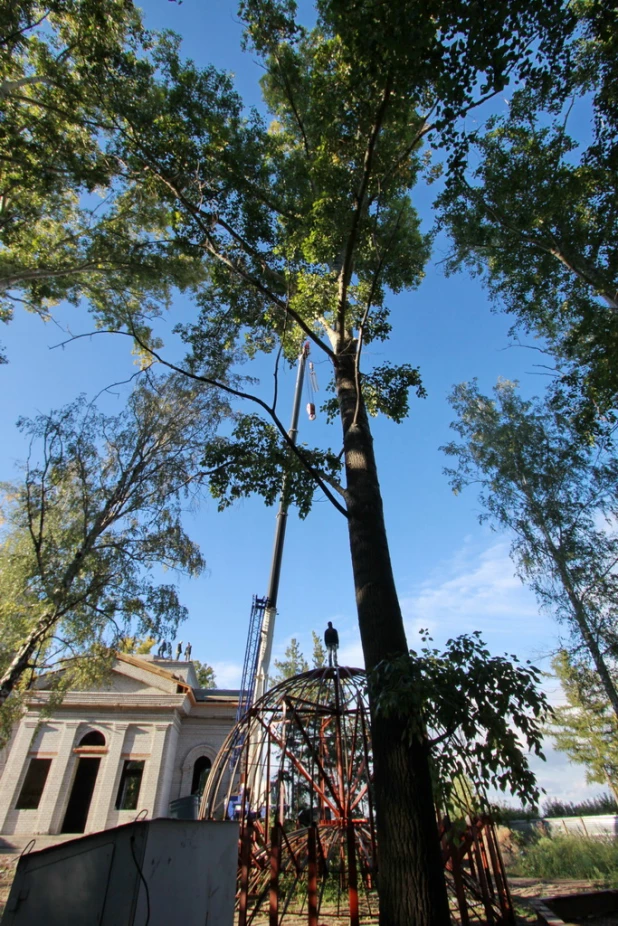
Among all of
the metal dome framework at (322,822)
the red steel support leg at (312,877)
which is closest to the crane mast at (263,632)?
the metal dome framework at (322,822)

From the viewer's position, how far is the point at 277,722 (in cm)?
882

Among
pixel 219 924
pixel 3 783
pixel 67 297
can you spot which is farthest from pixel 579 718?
pixel 67 297

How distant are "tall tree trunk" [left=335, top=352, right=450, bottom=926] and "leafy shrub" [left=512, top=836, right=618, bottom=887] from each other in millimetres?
8854

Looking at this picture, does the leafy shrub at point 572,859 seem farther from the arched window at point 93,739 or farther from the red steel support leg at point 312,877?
the arched window at point 93,739

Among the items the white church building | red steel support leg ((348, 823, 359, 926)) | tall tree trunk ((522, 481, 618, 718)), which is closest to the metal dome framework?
red steel support leg ((348, 823, 359, 926))

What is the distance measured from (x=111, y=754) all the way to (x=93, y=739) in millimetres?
1081

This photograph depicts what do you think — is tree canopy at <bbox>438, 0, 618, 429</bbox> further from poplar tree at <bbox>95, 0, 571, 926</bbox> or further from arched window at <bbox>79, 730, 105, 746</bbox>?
arched window at <bbox>79, 730, 105, 746</bbox>

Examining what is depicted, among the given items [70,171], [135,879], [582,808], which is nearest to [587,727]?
[582,808]

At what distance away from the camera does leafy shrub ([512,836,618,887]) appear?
991 centimetres

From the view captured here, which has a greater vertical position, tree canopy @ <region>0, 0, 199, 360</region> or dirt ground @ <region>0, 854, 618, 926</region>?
tree canopy @ <region>0, 0, 199, 360</region>

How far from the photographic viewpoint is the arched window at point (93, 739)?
18.3 metres

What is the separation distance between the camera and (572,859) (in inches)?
429

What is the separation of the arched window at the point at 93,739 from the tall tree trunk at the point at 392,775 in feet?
62.0

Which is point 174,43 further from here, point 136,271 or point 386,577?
point 386,577
